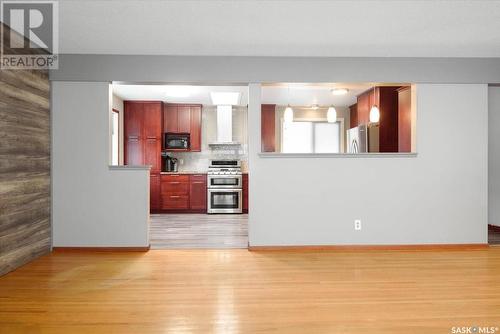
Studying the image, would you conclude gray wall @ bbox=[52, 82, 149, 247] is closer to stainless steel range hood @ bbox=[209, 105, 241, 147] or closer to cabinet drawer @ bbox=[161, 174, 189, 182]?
cabinet drawer @ bbox=[161, 174, 189, 182]

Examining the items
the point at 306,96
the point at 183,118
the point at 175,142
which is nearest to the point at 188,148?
the point at 175,142

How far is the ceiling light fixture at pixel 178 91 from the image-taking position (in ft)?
20.5

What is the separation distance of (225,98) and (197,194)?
2.08 meters

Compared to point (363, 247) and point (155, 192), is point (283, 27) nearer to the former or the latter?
point (363, 247)

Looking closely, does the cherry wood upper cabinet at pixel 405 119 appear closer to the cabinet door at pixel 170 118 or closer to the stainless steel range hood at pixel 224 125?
the stainless steel range hood at pixel 224 125

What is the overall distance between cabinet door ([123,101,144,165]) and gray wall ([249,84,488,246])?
13.6ft

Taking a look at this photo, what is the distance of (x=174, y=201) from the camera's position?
24.9 feet

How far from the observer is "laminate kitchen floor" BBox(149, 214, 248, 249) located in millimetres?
4621

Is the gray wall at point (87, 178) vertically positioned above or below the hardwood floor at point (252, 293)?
above

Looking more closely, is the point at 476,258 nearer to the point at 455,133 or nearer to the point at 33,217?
the point at 455,133

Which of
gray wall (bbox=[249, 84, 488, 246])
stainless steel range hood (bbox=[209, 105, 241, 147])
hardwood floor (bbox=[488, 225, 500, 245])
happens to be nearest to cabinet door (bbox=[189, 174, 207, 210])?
stainless steel range hood (bbox=[209, 105, 241, 147])

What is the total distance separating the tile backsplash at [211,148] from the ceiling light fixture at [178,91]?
1.28 meters

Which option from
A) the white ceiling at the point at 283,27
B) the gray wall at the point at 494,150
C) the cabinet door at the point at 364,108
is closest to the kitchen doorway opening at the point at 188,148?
the cabinet door at the point at 364,108

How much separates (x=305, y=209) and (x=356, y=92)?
3.45 meters
